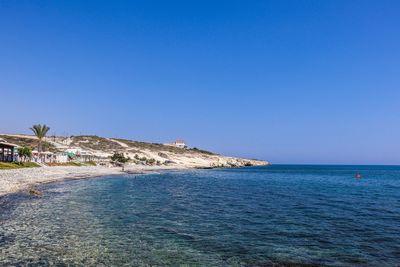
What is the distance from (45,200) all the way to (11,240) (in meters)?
19.1

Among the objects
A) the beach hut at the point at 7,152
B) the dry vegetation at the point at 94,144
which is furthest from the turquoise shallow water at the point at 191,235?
the dry vegetation at the point at 94,144

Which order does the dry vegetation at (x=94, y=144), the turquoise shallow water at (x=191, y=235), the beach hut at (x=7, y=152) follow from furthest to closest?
the dry vegetation at (x=94, y=144), the beach hut at (x=7, y=152), the turquoise shallow water at (x=191, y=235)

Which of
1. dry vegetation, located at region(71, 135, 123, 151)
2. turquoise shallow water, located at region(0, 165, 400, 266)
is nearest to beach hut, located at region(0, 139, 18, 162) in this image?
turquoise shallow water, located at region(0, 165, 400, 266)

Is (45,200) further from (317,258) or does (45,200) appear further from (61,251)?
(317,258)

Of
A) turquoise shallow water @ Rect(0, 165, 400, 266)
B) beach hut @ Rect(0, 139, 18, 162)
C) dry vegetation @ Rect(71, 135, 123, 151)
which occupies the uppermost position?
dry vegetation @ Rect(71, 135, 123, 151)

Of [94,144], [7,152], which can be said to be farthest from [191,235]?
[94,144]

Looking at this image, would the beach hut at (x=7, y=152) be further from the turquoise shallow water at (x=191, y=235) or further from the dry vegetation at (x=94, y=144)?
the dry vegetation at (x=94, y=144)

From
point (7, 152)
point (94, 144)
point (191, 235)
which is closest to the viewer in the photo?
point (191, 235)

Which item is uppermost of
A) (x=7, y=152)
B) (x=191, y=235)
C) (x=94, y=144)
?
(x=94, y=144)

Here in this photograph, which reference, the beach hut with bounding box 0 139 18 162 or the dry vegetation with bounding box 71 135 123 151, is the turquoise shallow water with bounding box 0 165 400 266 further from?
the dry vegetation with bounding box 71 135 123 151

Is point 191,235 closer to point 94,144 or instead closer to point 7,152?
point 7,152

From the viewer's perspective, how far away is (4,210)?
30.2 metres

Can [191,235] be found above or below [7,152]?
below

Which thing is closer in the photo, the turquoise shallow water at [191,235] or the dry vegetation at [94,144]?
the turquoise shallow water at [191,235]
